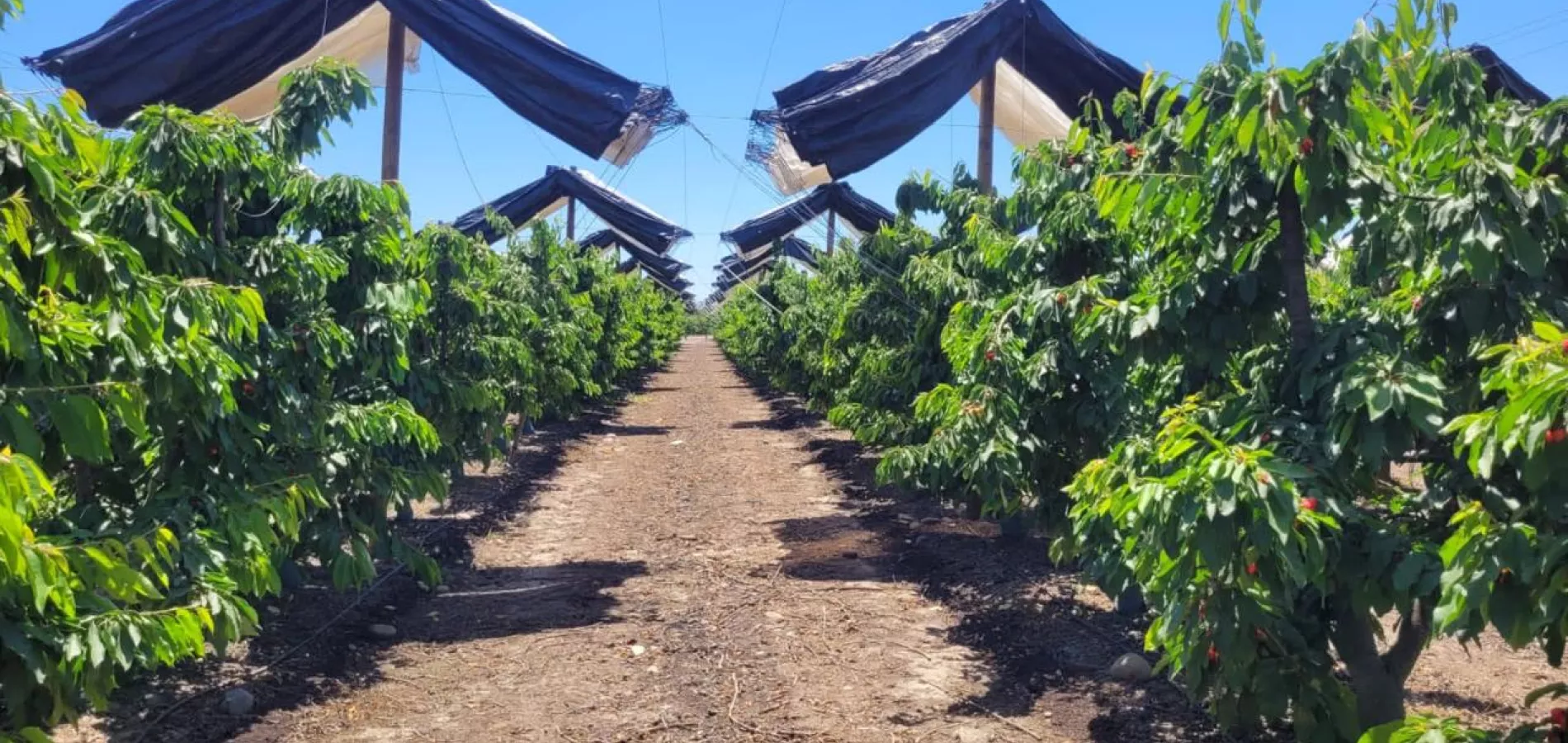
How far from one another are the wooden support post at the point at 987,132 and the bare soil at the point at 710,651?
126 inches

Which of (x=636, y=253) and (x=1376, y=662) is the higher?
(x=636, y=253)

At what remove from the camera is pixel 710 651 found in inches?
262

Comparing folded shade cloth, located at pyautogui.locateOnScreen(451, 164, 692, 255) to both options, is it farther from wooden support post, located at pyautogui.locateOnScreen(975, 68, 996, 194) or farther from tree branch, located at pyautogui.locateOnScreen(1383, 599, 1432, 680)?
tree branch, located at pyautogui.locateOnScreen(1383, 599, 1432, 680)

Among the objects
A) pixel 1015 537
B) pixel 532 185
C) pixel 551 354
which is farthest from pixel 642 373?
pixel 1015 537

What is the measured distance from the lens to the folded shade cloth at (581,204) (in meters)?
16.7

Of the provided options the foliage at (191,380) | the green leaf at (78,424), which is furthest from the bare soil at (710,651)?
the green leaf at (78,424)

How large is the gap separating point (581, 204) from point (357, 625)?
12.4 meters

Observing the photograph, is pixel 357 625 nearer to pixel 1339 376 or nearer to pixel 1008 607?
pixel 1008 607

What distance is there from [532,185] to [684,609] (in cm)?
1098

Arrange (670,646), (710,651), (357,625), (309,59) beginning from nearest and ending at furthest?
(710,651) → (670,646) → (357,625) → (309,59)

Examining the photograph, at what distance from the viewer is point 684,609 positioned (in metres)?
7.64

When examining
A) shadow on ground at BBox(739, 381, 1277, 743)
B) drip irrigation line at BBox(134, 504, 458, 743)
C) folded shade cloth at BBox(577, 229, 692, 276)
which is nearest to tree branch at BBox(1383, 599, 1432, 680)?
shadow on ground at BBox(739, 381, 1277, 743)

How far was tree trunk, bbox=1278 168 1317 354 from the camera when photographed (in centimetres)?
387

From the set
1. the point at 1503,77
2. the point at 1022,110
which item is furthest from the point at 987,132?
the point at 1503,77
